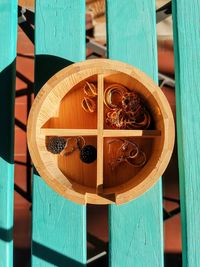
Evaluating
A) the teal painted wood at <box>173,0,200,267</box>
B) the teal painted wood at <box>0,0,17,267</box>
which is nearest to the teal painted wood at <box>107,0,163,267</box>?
the teal painted wood at <box>173,0,200,267</box>

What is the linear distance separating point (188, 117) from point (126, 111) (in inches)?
7.0

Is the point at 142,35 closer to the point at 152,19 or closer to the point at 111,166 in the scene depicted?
the point at 152,19

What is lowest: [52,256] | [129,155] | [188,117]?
[52,256]

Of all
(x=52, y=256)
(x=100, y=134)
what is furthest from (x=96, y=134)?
(x=52, y=256)

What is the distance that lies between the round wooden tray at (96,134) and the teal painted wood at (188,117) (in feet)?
0.35

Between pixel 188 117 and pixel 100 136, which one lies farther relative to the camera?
pixel 188 117

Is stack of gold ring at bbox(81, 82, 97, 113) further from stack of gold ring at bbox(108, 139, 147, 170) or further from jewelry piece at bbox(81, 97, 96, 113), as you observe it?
stack of gold ring at bbox(108, 139, 147, 170)

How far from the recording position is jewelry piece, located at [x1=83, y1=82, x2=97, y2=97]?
39.1 inches

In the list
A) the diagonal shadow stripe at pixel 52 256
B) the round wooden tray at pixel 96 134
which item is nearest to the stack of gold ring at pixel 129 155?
the round wooden tray at pixel 96 134

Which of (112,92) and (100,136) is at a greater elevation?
(112,92)

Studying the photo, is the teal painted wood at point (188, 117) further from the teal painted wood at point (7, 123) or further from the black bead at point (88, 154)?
the teal painted wood at point (7, 123)

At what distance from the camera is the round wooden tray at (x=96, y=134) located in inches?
34.7

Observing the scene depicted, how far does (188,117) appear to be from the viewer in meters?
1.02

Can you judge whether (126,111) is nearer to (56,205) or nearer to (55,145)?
(55,145)
